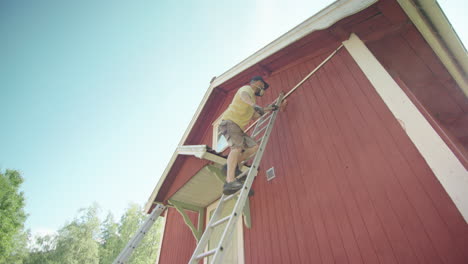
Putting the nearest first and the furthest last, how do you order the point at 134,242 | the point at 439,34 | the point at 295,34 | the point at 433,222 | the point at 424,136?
the point at 433,222
the point at 424,136
the point at 439,34
the point at 295,34
the point at 134,242

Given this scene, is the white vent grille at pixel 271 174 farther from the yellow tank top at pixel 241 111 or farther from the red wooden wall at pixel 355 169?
the yellow tank top at pixel 241 111

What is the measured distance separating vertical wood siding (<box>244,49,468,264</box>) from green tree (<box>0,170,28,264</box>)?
26239mm

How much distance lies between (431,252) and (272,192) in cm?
213

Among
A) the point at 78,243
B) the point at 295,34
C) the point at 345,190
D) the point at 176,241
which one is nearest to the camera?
the point at 345,190

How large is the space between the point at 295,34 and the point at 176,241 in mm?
6350

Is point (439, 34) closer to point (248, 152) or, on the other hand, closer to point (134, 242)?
point (248, 152)

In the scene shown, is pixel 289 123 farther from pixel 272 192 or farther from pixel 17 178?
pixel 17 178

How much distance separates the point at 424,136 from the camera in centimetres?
219

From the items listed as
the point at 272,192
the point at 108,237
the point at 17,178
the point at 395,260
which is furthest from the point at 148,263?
the point at 395,260

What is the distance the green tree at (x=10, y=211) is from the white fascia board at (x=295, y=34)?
22.6 meters

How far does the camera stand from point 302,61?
4492 mm

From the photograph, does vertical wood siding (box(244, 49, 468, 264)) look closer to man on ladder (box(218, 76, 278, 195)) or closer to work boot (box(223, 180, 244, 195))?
man on ladder (box(218, 76, 278, 195))

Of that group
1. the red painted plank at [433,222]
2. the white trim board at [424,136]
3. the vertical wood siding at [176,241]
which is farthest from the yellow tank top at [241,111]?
the vertical wood siding at [176,241]

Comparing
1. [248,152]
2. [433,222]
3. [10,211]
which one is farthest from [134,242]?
[10,211]
